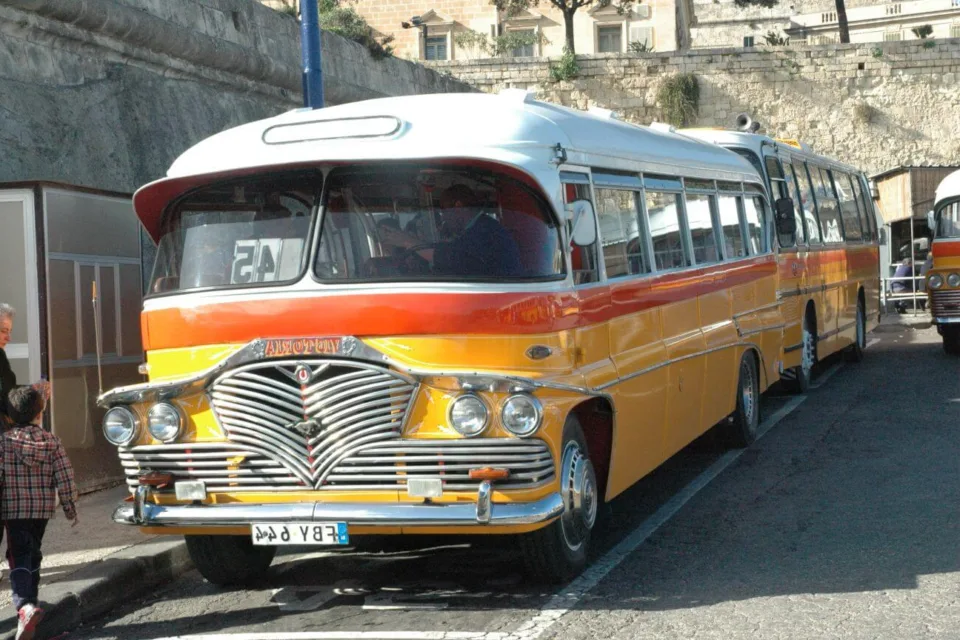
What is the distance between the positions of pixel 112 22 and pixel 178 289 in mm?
7677

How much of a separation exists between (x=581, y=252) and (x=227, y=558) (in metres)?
2.35

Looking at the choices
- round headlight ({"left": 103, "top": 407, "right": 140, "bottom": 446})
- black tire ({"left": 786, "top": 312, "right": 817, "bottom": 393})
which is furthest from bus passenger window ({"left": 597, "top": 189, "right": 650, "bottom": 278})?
black tire ({"left": 786, "top": 312, "right": 817, "bottom": 393})

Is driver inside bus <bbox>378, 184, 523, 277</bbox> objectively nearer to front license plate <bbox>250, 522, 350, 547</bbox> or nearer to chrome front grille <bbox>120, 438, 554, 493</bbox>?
chrome front grille <bbox>120, 438, 554, 493</bbox>

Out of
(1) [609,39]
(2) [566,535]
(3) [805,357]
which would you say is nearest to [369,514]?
(2) [566,535]

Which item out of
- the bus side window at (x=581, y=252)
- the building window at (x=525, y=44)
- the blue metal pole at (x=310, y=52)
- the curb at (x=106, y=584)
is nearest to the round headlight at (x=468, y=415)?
the bus side window at (x=581, y=252)

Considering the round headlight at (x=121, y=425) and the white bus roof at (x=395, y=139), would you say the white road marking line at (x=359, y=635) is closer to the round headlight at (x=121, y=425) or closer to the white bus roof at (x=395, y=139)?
the round headlight at (x=121, y=425)

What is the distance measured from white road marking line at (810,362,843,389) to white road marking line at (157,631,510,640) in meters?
10.6

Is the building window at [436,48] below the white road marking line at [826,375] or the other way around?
the other way around

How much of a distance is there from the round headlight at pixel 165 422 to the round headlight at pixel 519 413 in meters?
1.55

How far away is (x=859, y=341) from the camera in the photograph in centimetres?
1928

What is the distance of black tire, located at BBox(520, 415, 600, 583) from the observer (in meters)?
6.69

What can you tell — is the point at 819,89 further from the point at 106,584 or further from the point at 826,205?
the point at 106,584

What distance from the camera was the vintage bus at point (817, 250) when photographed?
14.2 metres

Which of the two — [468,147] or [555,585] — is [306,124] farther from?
[555,585]
